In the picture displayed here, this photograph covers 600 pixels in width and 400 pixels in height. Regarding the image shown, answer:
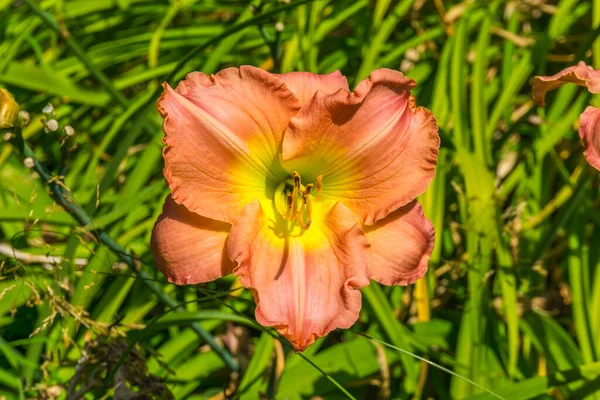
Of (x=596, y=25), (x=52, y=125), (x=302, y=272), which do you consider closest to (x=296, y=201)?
(x=302, y=272)

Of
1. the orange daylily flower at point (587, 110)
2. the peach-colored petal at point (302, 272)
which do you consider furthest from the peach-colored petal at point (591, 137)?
the peach-colored petal at point (302, 272)

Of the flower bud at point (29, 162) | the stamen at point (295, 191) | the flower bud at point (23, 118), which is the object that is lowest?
the stamen at point (295, 191)

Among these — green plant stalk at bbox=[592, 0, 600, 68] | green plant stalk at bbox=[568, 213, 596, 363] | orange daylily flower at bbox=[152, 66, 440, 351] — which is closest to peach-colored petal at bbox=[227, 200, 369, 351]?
orange daylily flower at bbox=[152, 66, 440, 351]

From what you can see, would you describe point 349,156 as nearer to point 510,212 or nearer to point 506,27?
point 510,212

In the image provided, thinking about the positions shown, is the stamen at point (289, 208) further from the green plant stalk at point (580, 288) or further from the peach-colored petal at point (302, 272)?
the green plant stalk at point (580, 288)

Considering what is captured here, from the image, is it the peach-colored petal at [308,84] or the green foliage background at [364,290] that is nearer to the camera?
the peach-colored petal at [308,84]

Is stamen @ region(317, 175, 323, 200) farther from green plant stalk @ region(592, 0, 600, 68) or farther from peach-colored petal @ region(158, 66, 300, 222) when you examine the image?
Result: green plant stalk @ region(592, 0, 600, 68)

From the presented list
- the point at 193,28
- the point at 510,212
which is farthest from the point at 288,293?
the point at 193,28
